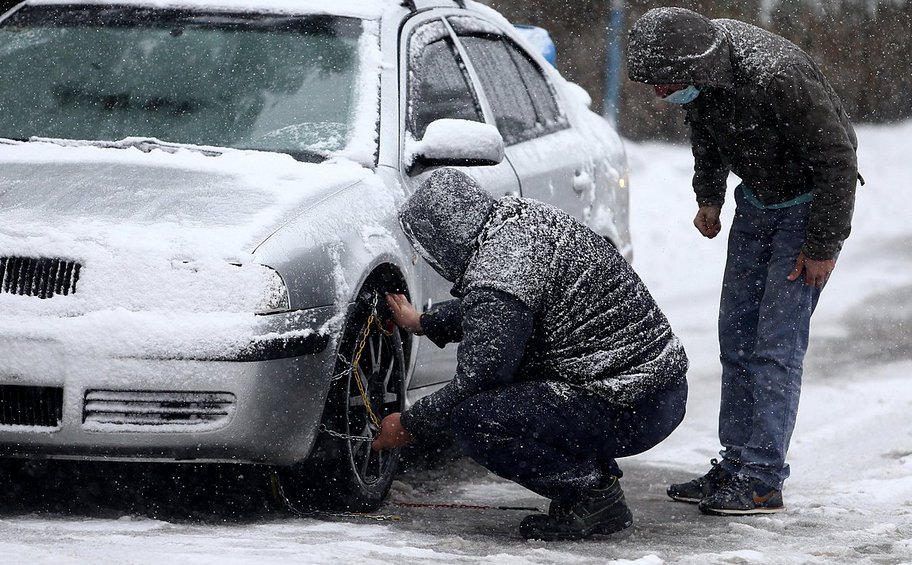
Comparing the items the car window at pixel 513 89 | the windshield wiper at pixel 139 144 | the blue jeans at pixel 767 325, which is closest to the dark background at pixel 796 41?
the car window at pixel 513 89

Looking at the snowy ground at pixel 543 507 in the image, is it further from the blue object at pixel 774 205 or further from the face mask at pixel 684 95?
the face mask at pixel 684 95

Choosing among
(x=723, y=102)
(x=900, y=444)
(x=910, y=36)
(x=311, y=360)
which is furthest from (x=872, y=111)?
(x=311, y=360)

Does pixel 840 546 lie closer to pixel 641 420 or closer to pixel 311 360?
pixel 641 420

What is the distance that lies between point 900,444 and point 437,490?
222 cm

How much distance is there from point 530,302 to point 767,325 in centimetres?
132

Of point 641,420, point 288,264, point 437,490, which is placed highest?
point 288,264

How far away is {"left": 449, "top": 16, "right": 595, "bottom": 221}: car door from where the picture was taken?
6.39m

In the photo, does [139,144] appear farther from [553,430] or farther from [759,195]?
[759,195]

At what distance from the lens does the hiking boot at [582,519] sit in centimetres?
470

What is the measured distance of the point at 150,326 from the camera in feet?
14.0

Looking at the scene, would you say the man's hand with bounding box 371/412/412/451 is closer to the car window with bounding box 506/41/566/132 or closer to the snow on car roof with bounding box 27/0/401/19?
the snow on car roof with bounding box 27/0/401/19

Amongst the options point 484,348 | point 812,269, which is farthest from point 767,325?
point 484,348

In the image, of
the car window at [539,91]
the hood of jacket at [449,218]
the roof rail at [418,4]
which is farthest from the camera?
the car window at [539,91]

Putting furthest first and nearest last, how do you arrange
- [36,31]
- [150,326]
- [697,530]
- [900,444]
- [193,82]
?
[900,444], [36,31], [193,82], [697,530], [150,326]
